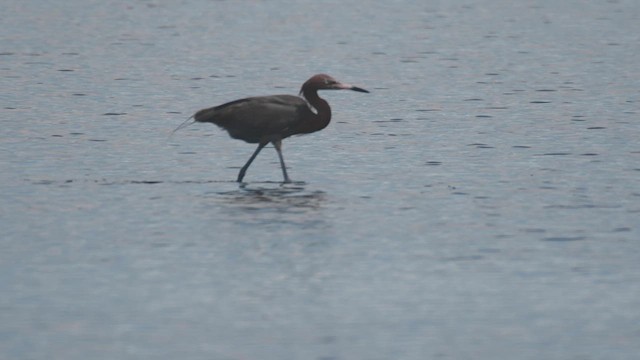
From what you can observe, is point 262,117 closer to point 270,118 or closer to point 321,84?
point 270,118

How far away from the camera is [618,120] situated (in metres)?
23.7

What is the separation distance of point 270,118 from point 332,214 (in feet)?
8.71

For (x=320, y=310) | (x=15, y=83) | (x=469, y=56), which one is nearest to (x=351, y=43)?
(x=469, y=56)

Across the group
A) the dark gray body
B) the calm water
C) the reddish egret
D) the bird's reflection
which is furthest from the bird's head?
the bird's reflection

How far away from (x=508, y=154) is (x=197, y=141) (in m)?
4.50

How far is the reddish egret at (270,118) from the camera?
60.7ft

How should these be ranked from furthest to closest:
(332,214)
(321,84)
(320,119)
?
(321,84) → (320,119) → (332,214)

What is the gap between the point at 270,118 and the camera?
60.7 feet

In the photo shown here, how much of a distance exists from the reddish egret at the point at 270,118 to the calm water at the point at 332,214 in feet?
1.74

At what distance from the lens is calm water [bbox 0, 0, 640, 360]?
11.6 metres

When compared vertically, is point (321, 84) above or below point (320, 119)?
above

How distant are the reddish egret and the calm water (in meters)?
0.53

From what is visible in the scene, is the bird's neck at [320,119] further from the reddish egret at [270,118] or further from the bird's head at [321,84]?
the bird's head at [321,84]

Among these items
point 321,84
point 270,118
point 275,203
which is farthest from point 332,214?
point 321,84
